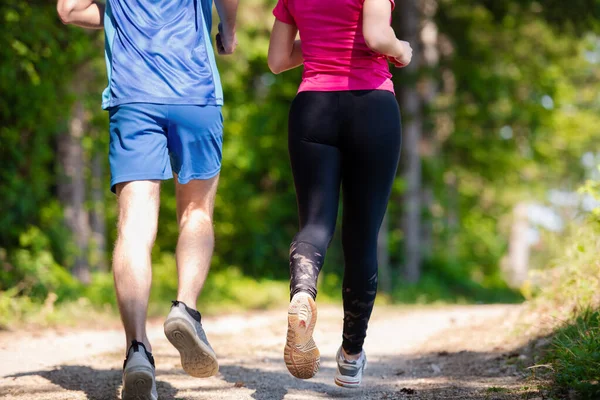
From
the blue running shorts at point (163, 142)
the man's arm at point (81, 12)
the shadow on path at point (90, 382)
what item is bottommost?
the shadow on path at point (90, 382)

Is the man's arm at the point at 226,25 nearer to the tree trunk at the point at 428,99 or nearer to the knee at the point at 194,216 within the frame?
the knee at the point at 194,216

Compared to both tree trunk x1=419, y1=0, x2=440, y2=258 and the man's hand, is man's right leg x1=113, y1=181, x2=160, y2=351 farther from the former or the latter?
tree trunk x1=419, y1=0, x2=440, y2=258

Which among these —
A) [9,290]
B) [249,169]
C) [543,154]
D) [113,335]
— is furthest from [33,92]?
[543,154]

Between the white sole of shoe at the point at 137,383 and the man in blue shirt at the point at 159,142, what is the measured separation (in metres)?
0.05

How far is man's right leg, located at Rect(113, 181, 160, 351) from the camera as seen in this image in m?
3.29

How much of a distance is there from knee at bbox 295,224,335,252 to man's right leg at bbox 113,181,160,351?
64 cm

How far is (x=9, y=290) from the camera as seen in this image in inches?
327

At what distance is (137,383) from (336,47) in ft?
5.35

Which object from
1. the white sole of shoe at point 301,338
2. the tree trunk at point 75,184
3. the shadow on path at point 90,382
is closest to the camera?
the white sole of shoe at point 301,338

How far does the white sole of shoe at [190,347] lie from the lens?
10.7 ft

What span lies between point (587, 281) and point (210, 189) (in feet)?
9.35

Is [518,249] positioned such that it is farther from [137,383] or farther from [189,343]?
[137,383]

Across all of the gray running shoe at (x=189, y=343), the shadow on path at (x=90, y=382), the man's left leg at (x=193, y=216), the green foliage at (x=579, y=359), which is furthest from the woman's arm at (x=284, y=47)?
the green foliage at (x=579, y=359)

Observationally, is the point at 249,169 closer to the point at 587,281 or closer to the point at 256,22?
the point at 256,22
